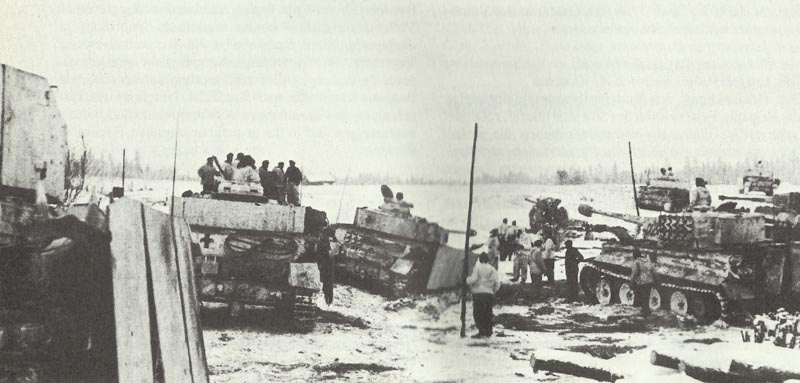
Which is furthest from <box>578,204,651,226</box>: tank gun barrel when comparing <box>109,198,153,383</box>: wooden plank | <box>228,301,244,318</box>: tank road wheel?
<box>109,198,153,383</box>: wooden plank

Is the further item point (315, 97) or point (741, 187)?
point (741, 187)

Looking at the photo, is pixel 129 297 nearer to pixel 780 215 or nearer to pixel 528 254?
pixel 528 254

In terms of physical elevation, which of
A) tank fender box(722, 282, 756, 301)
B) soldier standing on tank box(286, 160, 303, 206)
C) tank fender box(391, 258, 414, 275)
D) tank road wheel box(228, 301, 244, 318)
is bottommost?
tank road wheel box(228, 301, 244, 318)

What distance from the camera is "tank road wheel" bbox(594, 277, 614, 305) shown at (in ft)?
29.6

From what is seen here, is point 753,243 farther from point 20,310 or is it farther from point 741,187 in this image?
point 20,310

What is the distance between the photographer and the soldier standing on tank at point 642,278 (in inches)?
339

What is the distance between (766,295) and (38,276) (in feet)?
22.6

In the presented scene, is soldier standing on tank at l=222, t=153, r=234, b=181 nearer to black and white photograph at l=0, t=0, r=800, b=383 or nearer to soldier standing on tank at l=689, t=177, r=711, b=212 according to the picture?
black and white photograph at l=0, t=0, r=800, b=383

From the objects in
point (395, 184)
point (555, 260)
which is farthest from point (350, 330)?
point (555, 260)

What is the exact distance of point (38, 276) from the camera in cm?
450

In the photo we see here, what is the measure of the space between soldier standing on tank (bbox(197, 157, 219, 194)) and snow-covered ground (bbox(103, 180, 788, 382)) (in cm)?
13

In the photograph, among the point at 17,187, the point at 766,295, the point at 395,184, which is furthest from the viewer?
the point at 766,295

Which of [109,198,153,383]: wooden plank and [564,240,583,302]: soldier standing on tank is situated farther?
[564,240,583,302]: soldier standing on tank

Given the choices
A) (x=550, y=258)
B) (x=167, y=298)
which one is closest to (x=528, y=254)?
(x=550, y=258)
